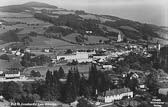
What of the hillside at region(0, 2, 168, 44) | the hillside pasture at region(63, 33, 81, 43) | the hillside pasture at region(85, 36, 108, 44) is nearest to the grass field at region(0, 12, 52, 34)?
the hillside at region(0, 2, 168, 44)

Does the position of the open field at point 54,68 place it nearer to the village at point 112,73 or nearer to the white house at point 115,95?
the village at point 112,73

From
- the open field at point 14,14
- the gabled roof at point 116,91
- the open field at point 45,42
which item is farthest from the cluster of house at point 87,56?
the gabled roof at point 116,91

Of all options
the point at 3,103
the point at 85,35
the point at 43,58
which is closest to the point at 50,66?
the point at 43,58

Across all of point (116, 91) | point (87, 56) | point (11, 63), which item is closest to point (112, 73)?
point (116, 91)

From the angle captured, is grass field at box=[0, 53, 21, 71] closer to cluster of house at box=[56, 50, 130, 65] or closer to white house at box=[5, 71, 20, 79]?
white house at box=[5, 71, 20, 79]

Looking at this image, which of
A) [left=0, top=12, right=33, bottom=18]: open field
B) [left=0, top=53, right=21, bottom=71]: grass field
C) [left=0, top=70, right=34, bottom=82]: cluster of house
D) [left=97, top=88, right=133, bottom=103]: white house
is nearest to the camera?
[left=97, top=88, right=133, bottom=103]: white house

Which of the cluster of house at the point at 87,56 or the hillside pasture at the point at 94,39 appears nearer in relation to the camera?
the cluster of house at the point at 87,56

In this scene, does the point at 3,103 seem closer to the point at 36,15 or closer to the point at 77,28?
the point at 77,28

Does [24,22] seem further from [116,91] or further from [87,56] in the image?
[116,91]
